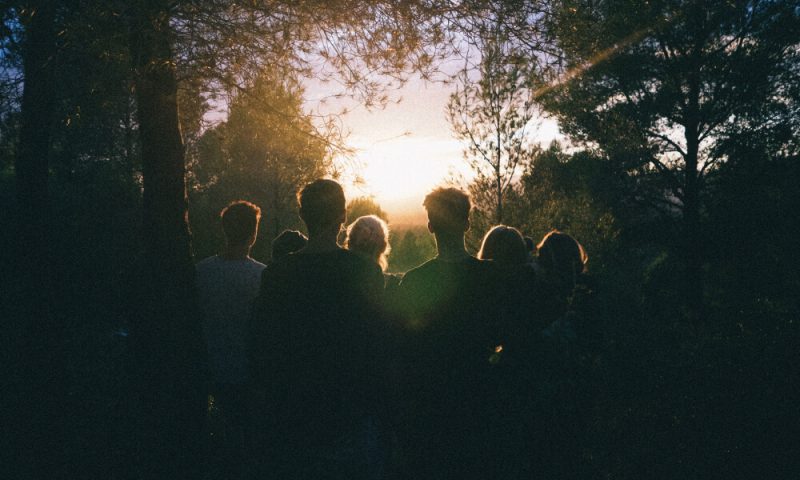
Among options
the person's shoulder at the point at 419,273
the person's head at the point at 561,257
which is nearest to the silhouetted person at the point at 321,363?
the person's shoulder at the point at 419,273

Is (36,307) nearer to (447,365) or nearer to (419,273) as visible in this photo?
(419,273)

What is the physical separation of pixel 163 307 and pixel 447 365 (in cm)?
226

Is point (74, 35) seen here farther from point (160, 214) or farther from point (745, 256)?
point (745, 256)

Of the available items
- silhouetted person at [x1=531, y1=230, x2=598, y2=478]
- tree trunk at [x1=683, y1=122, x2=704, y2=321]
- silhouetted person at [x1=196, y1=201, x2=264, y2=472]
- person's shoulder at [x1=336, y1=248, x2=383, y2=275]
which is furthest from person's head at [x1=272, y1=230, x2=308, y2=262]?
tree trunk at [x1=683, y1=122, x2=704, y2=321]

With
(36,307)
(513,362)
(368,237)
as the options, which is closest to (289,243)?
(368,237)

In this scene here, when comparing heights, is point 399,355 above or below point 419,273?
below

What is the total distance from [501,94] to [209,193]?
17.7 meters

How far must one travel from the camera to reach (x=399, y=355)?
258 cm

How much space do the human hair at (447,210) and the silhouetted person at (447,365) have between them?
0.22 m

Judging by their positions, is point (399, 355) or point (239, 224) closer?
point (399, 355)

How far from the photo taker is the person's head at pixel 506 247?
11.1ft

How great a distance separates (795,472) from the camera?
15.3ft

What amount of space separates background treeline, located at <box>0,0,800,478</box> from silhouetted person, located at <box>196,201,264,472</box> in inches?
5.1

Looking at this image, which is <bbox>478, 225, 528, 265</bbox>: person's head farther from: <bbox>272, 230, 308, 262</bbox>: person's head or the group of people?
<bbox>272, 230, 308, 262</bbox>: person's head
